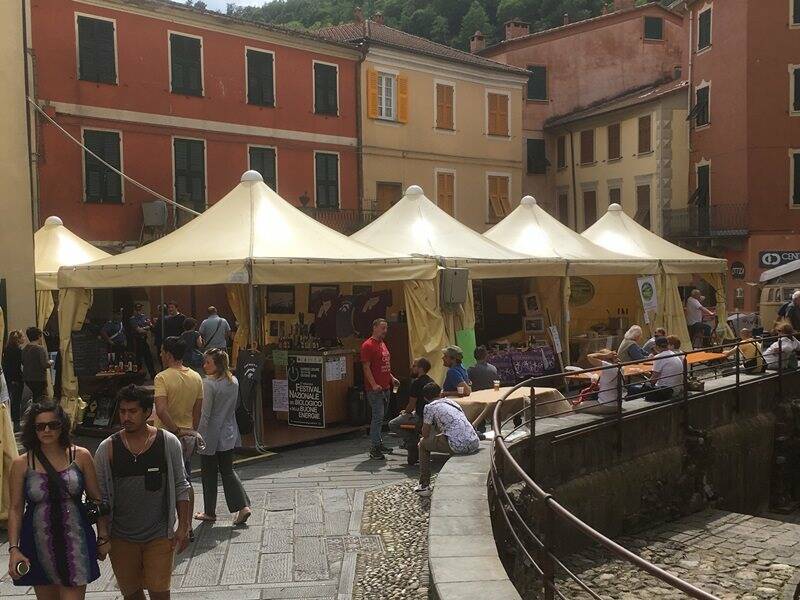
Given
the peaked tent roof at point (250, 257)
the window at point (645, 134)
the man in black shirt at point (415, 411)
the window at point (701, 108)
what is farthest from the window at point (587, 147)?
the man in black shirt at point (415, 411)

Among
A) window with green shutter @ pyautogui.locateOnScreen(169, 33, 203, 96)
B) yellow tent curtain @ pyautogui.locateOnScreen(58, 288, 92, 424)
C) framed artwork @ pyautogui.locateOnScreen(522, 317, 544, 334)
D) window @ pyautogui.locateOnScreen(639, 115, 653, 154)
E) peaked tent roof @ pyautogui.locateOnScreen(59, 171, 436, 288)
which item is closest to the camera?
peaked tent roof @ pyautogui.locateOnScreen(59, 171, 436, 288)

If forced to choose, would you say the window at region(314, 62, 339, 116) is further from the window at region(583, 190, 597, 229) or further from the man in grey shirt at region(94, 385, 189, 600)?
the man in grey shirt at region(94, 385, 189, 600)

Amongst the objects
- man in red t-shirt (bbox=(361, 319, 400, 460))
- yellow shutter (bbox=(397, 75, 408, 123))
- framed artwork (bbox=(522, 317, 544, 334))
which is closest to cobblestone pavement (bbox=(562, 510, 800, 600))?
man in red t-shirt (bbox=(361, 319, 400, 460))

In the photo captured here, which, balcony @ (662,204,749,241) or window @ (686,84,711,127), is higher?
window @ (686,84,711,127)

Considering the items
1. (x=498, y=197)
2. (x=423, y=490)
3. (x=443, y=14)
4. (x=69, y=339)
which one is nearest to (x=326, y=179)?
(x=498, y=197)

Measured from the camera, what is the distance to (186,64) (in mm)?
23859

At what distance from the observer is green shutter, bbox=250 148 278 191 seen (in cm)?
2552

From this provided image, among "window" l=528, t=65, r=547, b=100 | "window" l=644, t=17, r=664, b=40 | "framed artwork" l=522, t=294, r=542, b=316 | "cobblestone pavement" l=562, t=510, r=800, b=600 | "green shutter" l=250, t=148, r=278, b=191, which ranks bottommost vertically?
"cobblestone pavement" l=562, t=510, r=800, b=600

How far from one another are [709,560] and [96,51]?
18.1 m

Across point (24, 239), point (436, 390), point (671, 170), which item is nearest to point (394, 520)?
point (436, 390)

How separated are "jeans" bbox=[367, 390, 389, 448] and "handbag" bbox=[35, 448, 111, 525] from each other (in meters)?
5.85

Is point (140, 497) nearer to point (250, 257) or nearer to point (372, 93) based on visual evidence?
point (250, 257)

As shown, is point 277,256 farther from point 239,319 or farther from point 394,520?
point 394,520

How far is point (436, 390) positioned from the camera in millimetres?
9758
